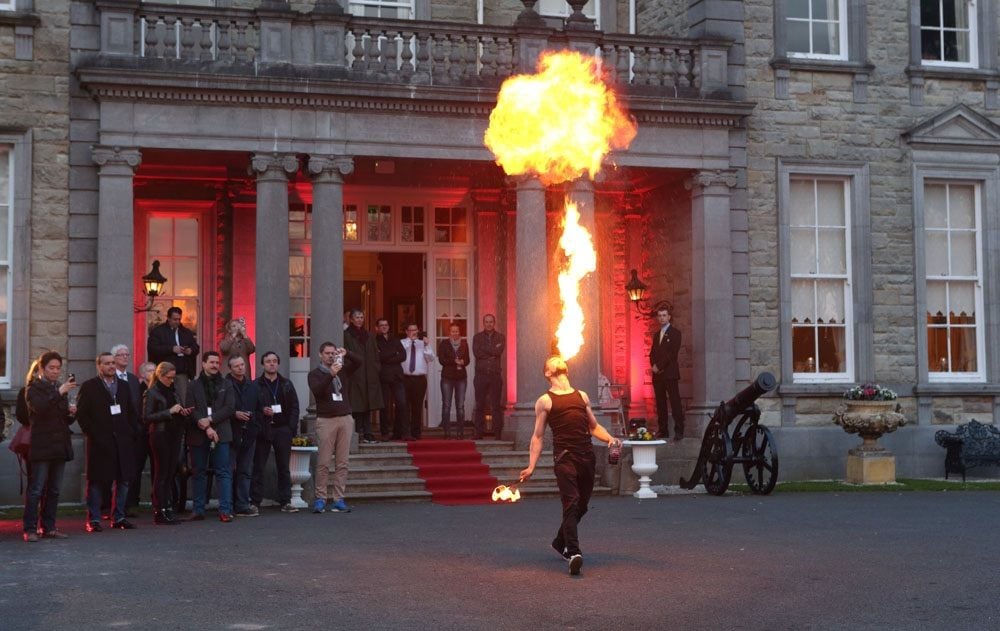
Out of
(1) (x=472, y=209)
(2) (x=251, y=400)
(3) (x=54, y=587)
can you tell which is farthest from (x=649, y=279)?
(3) (x=54, y=587)

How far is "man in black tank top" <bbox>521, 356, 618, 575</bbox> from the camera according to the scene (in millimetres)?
11242

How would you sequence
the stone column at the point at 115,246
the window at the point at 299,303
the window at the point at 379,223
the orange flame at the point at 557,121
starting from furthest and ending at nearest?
the window at the point at 379,223 < the window at the point at 299,303 < the orange flame at the point at 557,121 < the stone column at the point at 115,246

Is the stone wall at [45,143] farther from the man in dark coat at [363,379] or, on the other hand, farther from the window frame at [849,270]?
the window frame at [849,270]

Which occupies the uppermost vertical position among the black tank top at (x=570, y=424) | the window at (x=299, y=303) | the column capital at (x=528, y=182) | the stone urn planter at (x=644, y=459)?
the column capital at (x=528, y=182)

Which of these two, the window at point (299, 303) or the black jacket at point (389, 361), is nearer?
the black jacket at point (389, 361)

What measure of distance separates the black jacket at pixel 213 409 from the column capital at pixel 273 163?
13.0ft

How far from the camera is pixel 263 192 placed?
18.4 meters

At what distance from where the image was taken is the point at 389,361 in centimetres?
1927

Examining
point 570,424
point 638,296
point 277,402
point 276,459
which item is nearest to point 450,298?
point 638,296

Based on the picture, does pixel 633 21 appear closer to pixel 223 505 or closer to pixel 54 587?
pixel 223 505

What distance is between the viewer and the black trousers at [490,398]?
19.8 meters

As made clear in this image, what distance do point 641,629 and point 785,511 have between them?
762 cm

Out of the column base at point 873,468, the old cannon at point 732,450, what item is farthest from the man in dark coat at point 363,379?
the column base at point 873,468

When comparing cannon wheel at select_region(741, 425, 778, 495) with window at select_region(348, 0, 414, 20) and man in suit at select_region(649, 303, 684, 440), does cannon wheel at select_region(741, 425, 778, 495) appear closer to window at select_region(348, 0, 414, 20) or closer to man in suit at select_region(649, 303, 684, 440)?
man in suit at select_region(649, 303, 684, 440)
